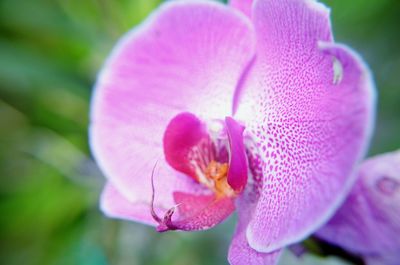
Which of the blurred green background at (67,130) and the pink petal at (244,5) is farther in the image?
the blurred green background at (67,130)

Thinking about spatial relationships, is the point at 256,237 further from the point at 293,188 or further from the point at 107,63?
the point at 107,63

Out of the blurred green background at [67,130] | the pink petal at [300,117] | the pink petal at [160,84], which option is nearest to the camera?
the pink petal at [300,117]

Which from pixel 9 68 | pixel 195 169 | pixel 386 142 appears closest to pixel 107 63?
pixel 195 169

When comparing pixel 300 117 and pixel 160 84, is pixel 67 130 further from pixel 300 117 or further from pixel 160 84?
pixel 300 117

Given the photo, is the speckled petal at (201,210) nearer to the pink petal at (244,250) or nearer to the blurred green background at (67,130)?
the pink petal at (244,250)

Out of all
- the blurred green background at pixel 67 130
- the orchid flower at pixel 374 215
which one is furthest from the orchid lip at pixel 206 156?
the blurred green background at pixel 67 130

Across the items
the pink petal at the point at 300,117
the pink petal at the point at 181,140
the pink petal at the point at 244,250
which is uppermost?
the pink petal at the point at 300,117

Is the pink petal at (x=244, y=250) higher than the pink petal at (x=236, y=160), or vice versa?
the pink petal at (x=236, y=160)
